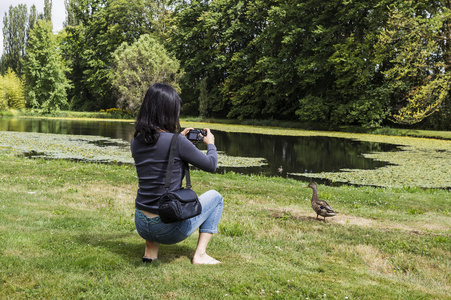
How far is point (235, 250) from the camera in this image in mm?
5230

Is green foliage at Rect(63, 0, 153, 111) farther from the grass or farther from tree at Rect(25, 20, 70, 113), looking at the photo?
the grass

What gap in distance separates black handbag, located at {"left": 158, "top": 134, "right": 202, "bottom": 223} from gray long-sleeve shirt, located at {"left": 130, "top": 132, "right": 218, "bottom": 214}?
0.07 meters

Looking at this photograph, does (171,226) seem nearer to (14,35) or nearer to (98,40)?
(98,40)

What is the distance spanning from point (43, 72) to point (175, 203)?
69647mm

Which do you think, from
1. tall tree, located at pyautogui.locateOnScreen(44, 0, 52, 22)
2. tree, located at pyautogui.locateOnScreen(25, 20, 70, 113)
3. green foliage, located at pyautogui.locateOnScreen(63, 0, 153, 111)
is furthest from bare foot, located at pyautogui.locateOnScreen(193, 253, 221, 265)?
tall tree, located at pyautogui.locateOnScreen(44, 0, 52, 22)

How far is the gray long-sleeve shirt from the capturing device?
3.89m

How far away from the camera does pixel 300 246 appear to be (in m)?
5.87


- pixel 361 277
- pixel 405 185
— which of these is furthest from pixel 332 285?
pixel 405 185

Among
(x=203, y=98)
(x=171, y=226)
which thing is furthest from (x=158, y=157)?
(x=203, y=98)

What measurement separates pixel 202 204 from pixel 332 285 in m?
1.58

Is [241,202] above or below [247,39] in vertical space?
below

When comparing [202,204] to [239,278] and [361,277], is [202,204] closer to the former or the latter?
[239,278]

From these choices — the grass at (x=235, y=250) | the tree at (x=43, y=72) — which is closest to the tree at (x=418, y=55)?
the grass at (x=235, y=250)

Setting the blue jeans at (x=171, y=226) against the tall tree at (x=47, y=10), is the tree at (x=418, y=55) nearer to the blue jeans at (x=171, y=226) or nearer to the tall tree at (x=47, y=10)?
the blue jeans at (x=171, y=226)
